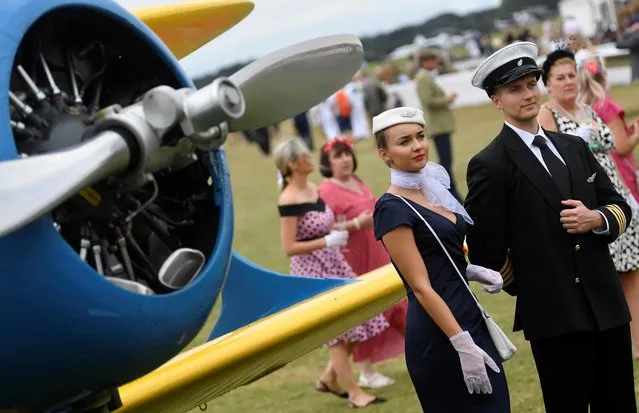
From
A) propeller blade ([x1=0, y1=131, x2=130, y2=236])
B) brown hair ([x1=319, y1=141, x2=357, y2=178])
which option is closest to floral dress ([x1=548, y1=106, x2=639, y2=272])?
brown hair ([x1=319, y1=141, x2=357, y2=178])

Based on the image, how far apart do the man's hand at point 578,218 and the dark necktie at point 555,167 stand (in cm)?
7

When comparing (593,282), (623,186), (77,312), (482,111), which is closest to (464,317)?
(593,282)

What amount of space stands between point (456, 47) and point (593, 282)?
219 ft

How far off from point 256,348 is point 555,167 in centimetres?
146

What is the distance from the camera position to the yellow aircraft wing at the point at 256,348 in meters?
4.55

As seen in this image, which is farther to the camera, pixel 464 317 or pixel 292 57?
pixel 464 317

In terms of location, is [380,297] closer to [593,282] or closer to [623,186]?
[593,282]

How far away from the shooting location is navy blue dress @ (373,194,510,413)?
4441 mm

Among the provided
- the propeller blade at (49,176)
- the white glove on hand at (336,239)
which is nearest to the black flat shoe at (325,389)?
the white glove on hand at (336,239)

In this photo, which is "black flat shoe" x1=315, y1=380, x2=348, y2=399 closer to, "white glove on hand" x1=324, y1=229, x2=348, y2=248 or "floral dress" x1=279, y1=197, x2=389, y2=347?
"floral dress" x1=279, y1=197, x2=389, y2=347

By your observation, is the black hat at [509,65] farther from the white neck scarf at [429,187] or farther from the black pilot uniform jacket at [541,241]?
the white neck scarf at [429,187]

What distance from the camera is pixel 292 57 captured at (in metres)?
3.92

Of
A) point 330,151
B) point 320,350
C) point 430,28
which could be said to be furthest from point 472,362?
point 430,28

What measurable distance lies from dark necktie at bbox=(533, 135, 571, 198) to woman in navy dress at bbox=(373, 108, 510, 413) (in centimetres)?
40
